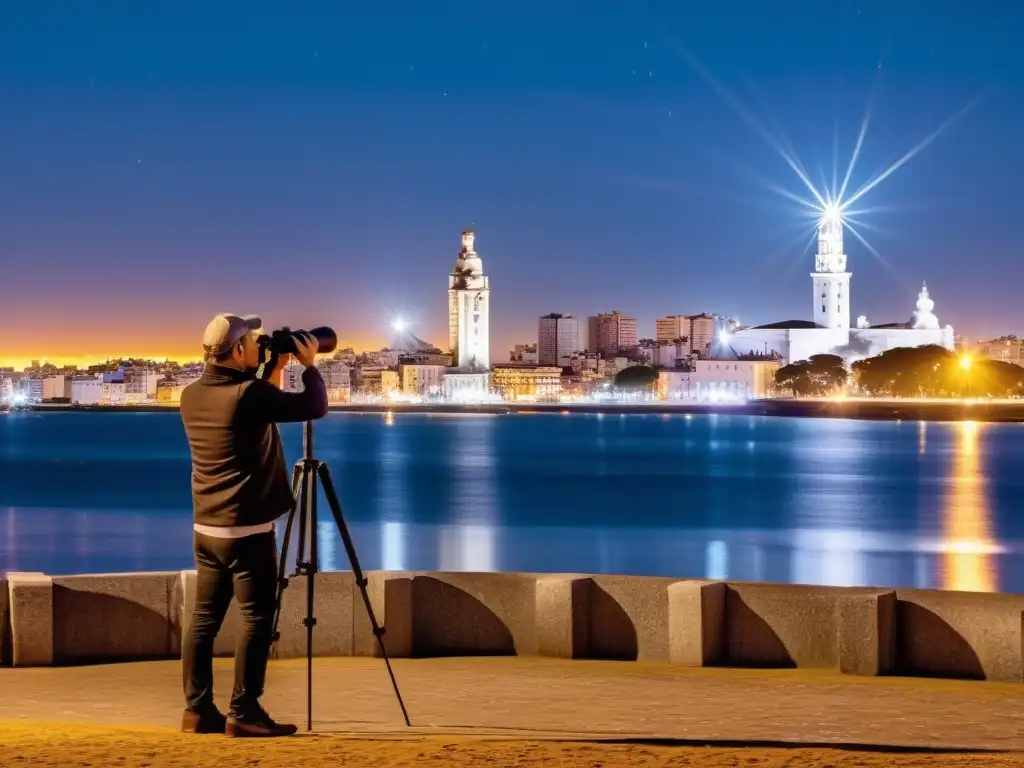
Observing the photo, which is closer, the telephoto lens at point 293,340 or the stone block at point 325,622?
the telephoto lens at point 293,340

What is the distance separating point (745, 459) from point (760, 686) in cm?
9912

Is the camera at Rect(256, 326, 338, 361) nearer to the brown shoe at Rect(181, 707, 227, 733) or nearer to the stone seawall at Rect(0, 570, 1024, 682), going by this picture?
the brown shoe at Rect(181, 707, 227, 733)

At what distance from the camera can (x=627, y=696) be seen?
9133 millimetres

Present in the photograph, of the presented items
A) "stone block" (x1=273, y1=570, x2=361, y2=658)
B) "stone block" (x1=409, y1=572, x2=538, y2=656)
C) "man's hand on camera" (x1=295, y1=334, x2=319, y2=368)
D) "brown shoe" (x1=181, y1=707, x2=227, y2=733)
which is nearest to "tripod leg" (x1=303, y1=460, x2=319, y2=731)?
"brown shoe" (x1=181, y1=707, x2=227, y2=733)

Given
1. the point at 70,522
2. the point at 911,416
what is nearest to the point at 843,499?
the point at 70,522

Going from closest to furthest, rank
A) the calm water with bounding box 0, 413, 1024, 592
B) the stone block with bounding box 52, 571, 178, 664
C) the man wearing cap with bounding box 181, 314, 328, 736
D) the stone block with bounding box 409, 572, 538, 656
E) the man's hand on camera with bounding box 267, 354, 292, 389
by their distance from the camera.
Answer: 1. the man wearing cap with bounding box 181, 314, 328, 736
2. the man's hand on camera with bounding box 267, 354, 292, 389
3. the stone block with bounding box 52, 571, 178, 664
4. the stone block with bounding box 409, 572, 538, 656
5. the calm water with bounding box 0, 413, 1024, 592

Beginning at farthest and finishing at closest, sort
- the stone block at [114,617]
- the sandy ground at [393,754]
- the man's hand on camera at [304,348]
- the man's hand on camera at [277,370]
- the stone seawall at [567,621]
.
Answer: the stone block at [114,617], the stone seawall at [567,621], the man's hand on camera at [277,370], the man's hand on camera at [304,348], the sandy ground at [393,754]

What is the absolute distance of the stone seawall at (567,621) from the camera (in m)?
9.88

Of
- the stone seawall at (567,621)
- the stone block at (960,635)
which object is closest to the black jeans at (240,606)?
the stone seawall at (567,621)

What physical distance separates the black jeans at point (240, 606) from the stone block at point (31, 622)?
7.33 feet

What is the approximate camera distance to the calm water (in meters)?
39.9

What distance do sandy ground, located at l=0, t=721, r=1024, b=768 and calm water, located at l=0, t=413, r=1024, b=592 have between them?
2597 cm

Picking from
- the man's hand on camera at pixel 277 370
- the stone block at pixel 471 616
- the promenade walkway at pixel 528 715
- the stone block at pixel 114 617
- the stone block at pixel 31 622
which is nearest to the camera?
the promenade walkway at pixel 528 715

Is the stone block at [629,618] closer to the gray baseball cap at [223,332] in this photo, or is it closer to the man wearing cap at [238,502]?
the man wearing cap at [238,502]
